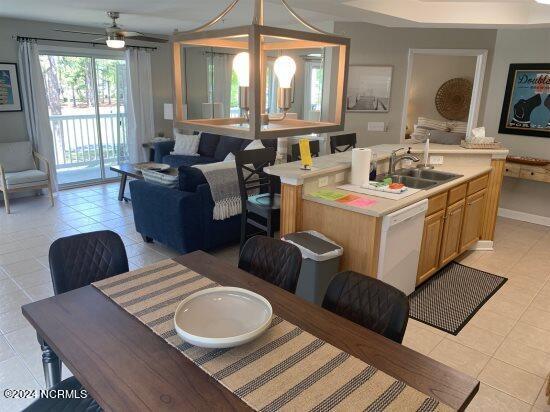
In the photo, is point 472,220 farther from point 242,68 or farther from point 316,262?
point 242,68

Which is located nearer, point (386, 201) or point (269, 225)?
point (386, 201)

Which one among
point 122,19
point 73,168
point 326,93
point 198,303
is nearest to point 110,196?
point 73,168

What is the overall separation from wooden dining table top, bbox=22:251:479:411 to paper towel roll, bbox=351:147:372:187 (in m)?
1.72

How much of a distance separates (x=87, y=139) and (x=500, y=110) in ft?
20.8

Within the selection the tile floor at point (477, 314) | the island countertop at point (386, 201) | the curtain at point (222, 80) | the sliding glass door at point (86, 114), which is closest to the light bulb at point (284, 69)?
the island countertop at point (386, 201)

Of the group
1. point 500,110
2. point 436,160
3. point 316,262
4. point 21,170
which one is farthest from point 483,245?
point 21,170

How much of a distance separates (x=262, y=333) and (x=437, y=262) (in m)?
2.60

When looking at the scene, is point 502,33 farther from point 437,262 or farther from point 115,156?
point 115,156

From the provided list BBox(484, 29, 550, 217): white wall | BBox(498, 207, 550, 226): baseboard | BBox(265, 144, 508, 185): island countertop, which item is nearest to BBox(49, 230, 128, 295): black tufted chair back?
BBox(265, 144, 508, 185): island countertop

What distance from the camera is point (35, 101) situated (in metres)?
6.00

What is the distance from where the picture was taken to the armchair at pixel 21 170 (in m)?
5.46

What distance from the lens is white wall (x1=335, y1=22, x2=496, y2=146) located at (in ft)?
17.1

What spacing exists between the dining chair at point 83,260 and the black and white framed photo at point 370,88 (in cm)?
423

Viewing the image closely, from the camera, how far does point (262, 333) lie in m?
1.58
